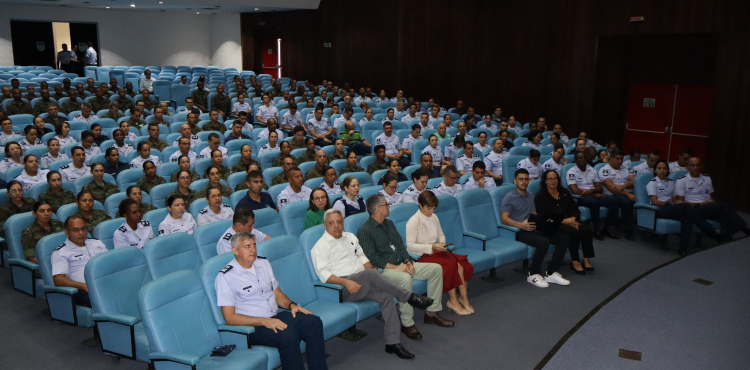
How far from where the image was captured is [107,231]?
15.5ft

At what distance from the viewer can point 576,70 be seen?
37.4ft

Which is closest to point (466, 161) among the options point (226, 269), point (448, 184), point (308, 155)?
point (448, 184)

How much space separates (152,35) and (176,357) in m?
18.3

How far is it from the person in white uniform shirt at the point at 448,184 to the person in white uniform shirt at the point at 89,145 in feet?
14.6

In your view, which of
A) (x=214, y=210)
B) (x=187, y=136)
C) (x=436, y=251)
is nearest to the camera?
(x=436, y=251)

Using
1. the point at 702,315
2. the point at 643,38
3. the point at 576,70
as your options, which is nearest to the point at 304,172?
the point at 702,315

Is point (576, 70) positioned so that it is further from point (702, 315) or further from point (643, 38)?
point (702, 315)

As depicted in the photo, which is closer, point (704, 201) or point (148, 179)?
point (148, 179)

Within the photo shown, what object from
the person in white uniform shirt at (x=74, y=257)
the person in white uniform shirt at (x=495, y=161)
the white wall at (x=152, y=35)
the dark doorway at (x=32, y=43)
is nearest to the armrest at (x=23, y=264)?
the person in white uniform shirt at (x=74, y=257)

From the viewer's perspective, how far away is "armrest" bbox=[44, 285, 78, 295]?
4059 mm

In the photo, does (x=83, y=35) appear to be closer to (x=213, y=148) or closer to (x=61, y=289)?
(x=213, y=148)

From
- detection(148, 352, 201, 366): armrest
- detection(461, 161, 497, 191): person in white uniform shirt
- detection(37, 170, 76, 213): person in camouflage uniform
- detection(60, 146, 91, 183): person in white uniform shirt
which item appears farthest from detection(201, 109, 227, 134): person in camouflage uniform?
detection(148, 352, 201, 366): armrest

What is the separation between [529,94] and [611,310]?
815 cm

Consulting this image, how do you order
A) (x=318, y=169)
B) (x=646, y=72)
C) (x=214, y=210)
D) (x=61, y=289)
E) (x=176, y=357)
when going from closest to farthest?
(x=176, y=357) → (x=61, y=289) → (x=214, y=210) → (x=318, y=169) → (x=646, y=72)
